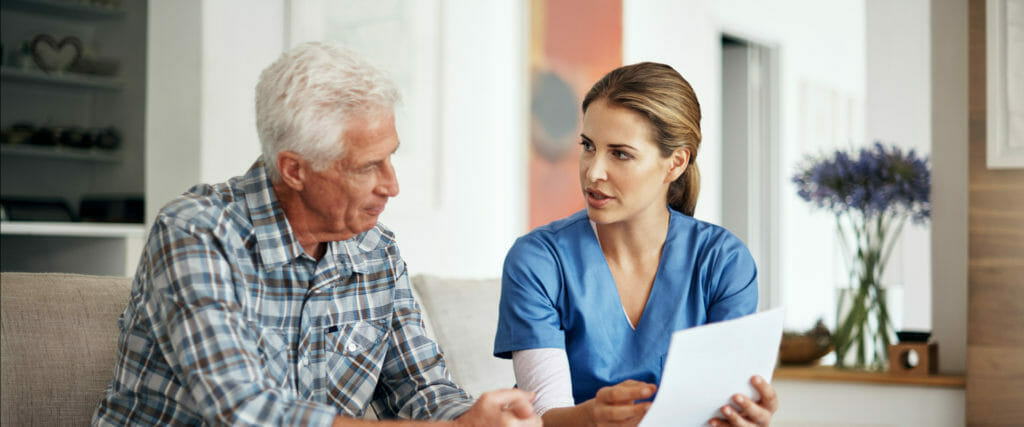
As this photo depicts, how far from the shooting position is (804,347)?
3178 millimetres

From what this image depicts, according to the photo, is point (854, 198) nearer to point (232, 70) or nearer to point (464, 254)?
point (464, 254)

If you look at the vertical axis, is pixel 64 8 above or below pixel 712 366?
above

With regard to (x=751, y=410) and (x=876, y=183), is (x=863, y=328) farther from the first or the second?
(x=751, y=410)

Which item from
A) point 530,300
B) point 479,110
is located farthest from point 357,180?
point 479,110

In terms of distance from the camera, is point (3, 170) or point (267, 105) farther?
point (3, 170)

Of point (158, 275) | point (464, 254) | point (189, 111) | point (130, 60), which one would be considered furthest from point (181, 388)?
point (130, 60)

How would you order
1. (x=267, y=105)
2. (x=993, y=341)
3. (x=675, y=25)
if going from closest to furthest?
1. (x=267, y=105)
2. (x=993, y=341)
3. (x=675, y=25)

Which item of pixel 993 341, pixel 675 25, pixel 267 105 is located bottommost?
pixel 993 341

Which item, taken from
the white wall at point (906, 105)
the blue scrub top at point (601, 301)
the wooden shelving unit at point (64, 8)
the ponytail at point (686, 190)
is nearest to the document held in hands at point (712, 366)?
the blue scrub top at point (601, 301)

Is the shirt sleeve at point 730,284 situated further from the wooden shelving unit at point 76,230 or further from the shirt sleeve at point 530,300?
the wooden shelving unit at point 76,230

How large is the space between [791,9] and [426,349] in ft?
17.7

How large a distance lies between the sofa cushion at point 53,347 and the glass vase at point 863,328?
2363 millimetres

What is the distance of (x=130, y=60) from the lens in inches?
179

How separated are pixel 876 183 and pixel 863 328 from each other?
476 mm
